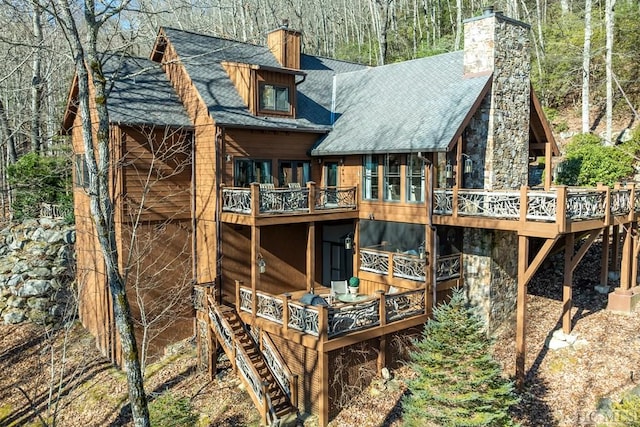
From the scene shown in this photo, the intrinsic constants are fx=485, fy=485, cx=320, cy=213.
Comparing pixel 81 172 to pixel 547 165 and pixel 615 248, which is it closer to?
pixel 547 165

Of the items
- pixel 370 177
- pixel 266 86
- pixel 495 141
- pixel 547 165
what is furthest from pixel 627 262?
pixel 266 86

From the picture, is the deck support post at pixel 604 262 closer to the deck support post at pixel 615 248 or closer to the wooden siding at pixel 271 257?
the deck support post at pixel 615 248

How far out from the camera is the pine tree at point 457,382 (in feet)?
31.1

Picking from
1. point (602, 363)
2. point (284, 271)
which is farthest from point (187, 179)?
point (602, 363)

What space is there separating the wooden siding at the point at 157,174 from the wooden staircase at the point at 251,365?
3.62m

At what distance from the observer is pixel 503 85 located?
50.0ft

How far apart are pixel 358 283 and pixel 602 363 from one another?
7.10 metres

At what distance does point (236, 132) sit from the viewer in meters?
15.8

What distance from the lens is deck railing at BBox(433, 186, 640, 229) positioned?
38.9 ft

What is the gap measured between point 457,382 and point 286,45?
14.9 meters

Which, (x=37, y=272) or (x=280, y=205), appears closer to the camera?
(x=280, y=205)

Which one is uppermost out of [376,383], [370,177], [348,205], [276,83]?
[276,83]

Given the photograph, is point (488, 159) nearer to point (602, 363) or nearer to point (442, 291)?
point (442, 291)

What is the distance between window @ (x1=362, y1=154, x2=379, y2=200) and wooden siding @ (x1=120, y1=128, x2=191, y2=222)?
595cm
